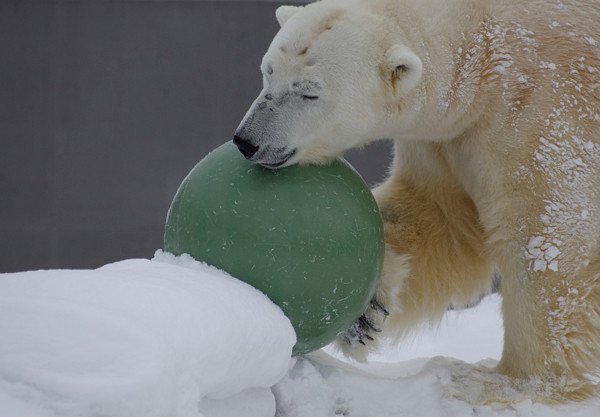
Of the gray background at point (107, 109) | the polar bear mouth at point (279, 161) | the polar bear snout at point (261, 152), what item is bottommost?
the gray background at point (107, 109)

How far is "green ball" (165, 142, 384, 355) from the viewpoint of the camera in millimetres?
2256

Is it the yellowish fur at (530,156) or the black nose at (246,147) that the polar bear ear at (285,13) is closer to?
the yellowish fur at (530,156)

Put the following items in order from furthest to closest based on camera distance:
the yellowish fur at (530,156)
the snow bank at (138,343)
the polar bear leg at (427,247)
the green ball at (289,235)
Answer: the polar bear leg at (427,247)
the yellowish fur at (530,156)
the green ball at (289,235)
the snow bank at (138,343)

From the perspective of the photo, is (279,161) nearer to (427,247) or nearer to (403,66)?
(403,66)

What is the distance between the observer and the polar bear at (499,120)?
7.95ft

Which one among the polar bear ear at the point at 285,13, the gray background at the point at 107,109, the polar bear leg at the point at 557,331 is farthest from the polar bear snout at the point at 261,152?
the gray background at the point at 107,109

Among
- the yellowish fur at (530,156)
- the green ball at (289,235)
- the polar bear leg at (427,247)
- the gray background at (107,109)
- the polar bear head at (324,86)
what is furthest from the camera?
the gray background at (107,109)

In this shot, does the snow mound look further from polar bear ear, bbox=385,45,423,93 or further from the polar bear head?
polar bear ear, bbox=385,45,423,93

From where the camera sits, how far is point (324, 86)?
2.41 m

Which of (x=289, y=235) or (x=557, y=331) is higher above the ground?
(x=289, y=235)

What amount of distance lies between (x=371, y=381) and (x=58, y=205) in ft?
11.0

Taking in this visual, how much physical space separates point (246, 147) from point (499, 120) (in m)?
0.83

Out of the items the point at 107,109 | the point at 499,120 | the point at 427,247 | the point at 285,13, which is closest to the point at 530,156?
the point at 499,120

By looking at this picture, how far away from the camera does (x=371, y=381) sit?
2.58 meters
